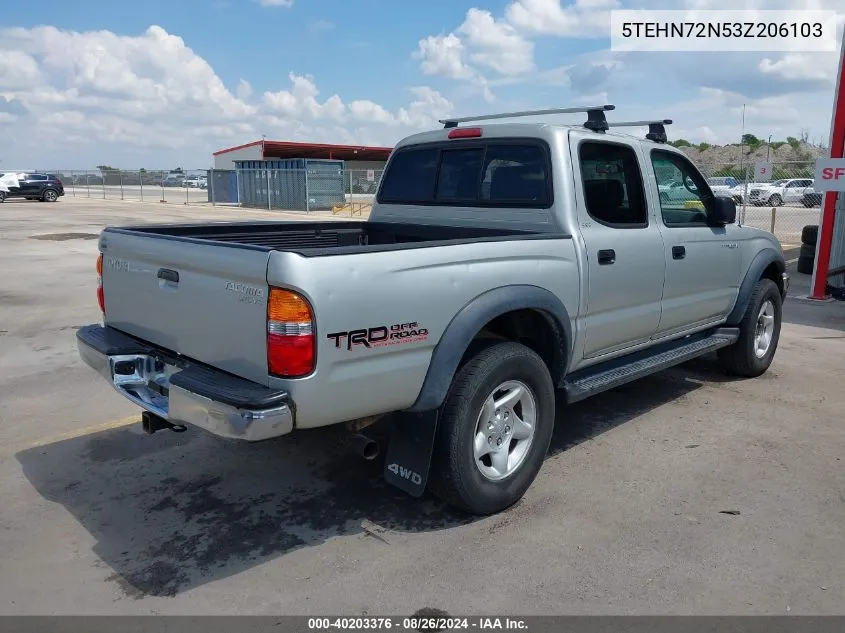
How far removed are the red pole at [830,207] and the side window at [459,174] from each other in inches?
303

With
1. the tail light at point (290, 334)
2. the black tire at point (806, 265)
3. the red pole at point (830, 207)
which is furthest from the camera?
the black tire at point (806, 265)

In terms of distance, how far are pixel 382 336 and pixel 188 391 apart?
2.86 ft

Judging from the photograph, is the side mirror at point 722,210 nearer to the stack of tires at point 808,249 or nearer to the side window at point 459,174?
the side window at point 459,174

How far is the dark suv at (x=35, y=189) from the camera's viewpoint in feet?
120

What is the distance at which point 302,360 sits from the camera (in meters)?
2.89

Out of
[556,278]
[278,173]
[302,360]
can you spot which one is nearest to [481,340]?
[556,278]

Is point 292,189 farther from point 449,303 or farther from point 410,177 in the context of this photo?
point 449,303

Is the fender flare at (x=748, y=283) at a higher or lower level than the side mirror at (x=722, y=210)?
lower

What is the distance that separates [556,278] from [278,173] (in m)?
31.7

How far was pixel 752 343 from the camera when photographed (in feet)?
19.7

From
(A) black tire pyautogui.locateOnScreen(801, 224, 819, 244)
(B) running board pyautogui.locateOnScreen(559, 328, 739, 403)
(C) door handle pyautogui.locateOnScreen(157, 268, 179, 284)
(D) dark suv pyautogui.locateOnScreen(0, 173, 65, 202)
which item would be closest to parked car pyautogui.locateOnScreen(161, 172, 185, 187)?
(D) dark suv pyautogui.locateOnScreen(0, 173, 65, 202)

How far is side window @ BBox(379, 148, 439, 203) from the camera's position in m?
5.05

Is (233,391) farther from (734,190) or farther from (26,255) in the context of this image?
(734,190)

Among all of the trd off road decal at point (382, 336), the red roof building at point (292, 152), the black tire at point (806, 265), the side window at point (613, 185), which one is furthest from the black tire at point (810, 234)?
the red roof building at point (292, 152)
